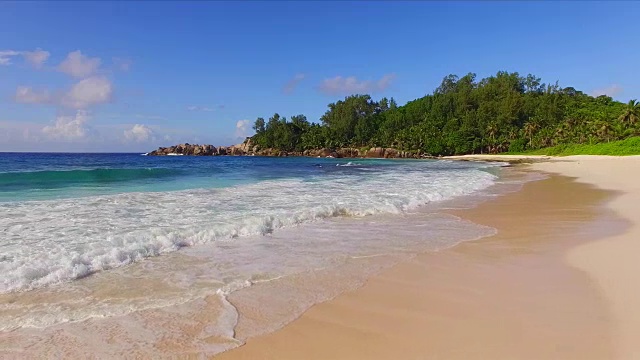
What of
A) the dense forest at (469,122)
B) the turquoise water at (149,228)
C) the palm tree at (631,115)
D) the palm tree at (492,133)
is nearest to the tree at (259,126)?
the dense forest at (469,122)

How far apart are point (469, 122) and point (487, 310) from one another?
10679 cm

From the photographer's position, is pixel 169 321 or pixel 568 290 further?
pixel 568 290

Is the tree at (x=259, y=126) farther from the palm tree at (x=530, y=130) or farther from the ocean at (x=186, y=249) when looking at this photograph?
the ocean at (x=186, y=249)

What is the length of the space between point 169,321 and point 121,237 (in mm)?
4187

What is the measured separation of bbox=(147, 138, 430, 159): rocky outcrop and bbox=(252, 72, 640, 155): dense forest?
264cm

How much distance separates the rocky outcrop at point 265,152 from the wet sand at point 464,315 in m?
91.4

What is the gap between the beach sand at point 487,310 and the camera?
355 cm

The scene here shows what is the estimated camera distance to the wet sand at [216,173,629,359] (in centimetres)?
354

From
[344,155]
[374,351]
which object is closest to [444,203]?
[374,351]

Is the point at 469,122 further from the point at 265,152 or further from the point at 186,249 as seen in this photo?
the point at 186,249

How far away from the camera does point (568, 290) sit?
5020mm

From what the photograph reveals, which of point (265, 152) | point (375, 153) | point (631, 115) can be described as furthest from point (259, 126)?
point (631, 115)

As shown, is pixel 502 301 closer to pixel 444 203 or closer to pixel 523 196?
pixel 444 203

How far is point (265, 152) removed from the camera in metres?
130
